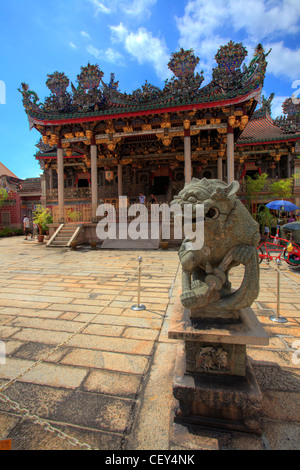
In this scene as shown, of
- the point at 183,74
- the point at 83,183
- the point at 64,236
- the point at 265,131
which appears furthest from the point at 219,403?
the point at 83,183

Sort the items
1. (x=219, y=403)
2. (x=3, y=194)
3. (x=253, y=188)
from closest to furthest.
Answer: (x=219, y=403), (x=253, y=188), (x=3, y=194)

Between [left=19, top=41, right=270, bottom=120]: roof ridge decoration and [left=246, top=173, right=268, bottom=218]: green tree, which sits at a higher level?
[left=19, top=41, right=270, bottom=120]: roof ridge decoration

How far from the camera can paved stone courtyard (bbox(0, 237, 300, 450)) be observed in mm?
1493

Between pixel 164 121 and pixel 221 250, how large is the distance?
11.1 metres

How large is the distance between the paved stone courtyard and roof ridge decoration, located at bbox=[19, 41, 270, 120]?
9672 mm

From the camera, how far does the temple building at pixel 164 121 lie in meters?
10.7

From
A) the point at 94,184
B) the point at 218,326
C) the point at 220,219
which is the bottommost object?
the point at 218,326

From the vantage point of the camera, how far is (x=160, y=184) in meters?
17.9

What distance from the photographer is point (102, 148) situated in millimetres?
15281

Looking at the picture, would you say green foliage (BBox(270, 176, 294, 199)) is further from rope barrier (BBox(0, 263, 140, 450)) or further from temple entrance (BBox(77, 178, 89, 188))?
rope barrier (BBox(0, 263, 140, 450))

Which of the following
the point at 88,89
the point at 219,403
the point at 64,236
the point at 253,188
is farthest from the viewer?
the point at 253,188

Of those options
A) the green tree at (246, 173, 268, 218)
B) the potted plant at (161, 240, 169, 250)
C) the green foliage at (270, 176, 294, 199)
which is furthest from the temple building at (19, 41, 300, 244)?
the potted plant at (161, 240, 169, 250)

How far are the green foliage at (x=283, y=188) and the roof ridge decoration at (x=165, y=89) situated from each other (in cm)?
645

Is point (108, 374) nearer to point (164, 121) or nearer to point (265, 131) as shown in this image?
point (164, 121)
